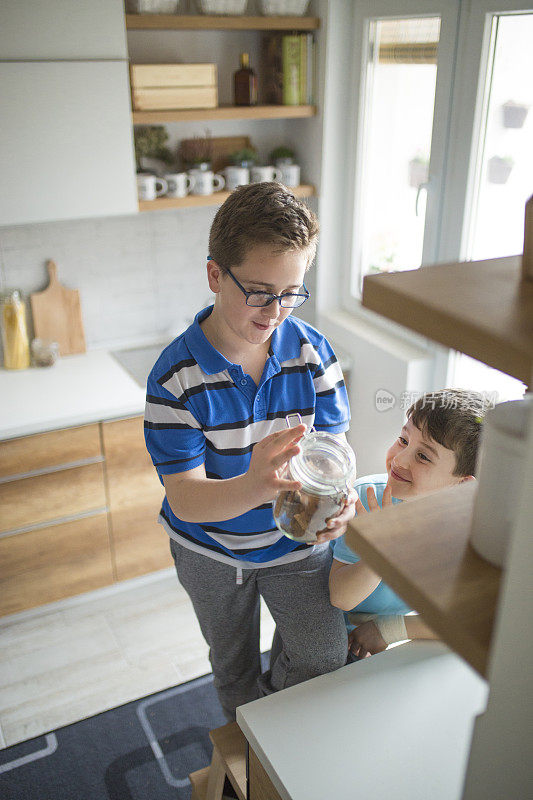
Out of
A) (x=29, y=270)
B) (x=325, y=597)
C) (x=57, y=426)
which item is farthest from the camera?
(x=29, y=270)

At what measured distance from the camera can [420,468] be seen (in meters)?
1.37

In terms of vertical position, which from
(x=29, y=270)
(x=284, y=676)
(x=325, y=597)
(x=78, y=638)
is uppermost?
(x=29, y=270)

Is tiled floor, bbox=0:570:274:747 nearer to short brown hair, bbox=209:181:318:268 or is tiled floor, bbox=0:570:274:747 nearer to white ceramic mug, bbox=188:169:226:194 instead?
white ceramic mug, bbox=188:169:226:194

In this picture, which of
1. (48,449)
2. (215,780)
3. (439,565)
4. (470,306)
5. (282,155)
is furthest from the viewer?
(282,155)

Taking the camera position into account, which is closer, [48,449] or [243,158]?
[48,449]

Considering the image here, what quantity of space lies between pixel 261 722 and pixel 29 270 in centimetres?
214

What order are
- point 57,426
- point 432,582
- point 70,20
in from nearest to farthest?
1. point 432,582
2. point 70,20
3. point 57,426

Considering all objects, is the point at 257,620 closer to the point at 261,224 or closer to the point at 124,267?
the point at 261,224

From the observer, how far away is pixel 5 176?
2326 mm

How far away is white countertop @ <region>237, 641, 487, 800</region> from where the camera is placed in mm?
1054

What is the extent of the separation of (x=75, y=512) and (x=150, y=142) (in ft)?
4.60

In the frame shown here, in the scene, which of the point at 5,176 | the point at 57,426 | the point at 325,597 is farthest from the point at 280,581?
the point at 5,176

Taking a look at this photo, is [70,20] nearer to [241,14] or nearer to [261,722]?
[241,14]

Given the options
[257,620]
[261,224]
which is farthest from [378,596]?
[261,224]
